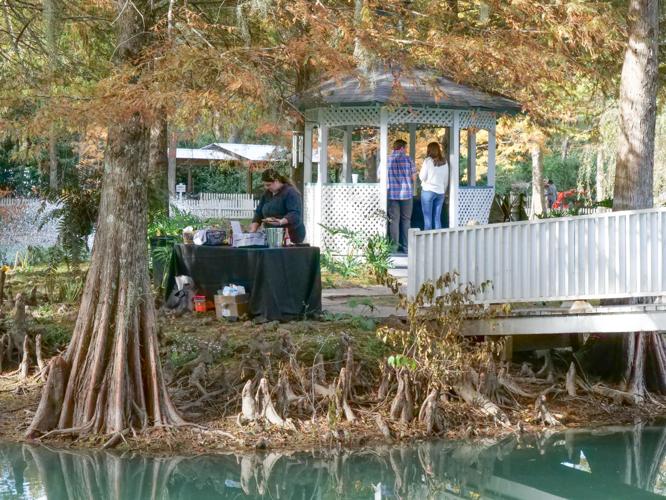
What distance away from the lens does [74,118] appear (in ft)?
28.1

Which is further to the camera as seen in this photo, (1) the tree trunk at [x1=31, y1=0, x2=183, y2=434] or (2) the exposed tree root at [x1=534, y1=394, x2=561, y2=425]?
(2) the exposed tree root at [x1=534, y1=394, x2=561, y2=425]

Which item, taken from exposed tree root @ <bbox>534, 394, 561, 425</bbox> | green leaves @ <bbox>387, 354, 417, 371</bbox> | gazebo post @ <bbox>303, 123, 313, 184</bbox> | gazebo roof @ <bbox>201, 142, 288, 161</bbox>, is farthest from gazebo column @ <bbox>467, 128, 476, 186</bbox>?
→ gazebo roof @ <bbox>201, 142, 288, 161</bbox>

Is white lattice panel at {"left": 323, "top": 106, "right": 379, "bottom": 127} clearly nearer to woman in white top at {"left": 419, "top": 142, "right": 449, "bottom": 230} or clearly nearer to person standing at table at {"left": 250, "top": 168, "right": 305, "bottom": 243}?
woman in white top at {"left": 419, "top": 142, "right": 449, "bottom": 230}

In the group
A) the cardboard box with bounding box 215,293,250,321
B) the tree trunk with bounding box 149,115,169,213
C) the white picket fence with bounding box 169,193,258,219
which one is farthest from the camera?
the white picket fence with bounding box 169,193,258,219

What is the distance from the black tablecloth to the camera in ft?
40.2

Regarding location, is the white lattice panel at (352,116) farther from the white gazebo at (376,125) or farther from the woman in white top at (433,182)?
the woman in white top at (433,182)

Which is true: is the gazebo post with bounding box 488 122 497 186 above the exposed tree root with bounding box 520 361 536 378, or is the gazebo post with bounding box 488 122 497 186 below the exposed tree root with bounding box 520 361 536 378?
above

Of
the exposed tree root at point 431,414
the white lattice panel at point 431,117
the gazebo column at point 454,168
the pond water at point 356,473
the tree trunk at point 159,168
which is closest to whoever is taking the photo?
the pond water at point 356,473

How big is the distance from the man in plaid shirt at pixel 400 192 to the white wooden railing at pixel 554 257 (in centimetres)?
663

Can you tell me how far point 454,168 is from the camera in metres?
18.4

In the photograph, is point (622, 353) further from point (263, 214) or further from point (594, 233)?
point (263, 214)

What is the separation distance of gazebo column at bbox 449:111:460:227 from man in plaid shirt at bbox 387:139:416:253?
691mm

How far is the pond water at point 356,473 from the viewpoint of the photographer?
27.1 ft

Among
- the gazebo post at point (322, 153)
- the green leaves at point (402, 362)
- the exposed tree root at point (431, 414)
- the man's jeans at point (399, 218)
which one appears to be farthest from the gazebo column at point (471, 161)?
the exposed tree root at point (431, 414)
